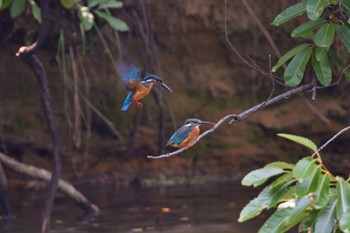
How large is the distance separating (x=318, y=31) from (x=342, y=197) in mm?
714

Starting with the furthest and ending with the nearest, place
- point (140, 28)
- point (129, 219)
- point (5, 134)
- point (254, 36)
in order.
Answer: point (254, 36)
point (5, 134)
point (140, 28)
point (129, 219)

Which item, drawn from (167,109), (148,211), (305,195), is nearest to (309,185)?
(305,195)

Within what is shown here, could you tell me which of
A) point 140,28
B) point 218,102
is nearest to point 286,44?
point 218,102

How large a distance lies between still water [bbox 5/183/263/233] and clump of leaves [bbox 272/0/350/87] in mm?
2466

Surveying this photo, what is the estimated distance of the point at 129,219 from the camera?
533 centimetres

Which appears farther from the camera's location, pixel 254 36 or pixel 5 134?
pixel 254 36

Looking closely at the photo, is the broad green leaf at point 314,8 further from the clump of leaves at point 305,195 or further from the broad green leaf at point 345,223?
the broad green leaf at point 345,223

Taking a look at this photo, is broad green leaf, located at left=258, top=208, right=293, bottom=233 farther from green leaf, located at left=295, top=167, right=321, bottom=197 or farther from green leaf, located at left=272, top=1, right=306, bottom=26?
green leaf, located at left=272, top=1, right=306, bottom=26

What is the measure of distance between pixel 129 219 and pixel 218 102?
75.1 inches

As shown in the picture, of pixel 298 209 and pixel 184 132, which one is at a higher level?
pixel 184 132

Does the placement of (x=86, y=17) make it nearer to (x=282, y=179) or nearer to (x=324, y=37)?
(x=324, y=37)

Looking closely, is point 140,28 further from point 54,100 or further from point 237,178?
point 237,178

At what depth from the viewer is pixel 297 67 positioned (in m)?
2.54

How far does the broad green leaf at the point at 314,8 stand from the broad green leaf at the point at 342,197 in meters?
0.61
